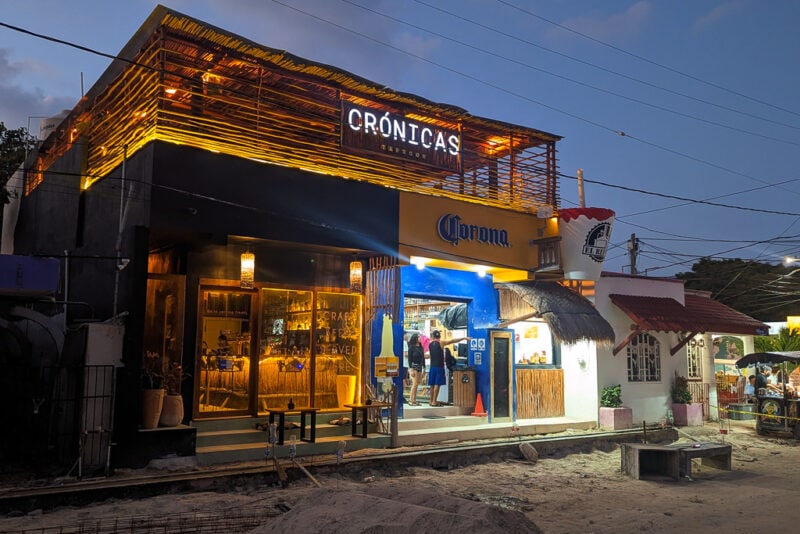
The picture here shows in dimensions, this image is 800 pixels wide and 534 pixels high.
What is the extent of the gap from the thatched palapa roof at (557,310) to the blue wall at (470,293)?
0.39 metres

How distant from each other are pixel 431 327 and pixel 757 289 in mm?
31940

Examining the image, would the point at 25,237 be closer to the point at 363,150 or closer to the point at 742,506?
the point at 363,150

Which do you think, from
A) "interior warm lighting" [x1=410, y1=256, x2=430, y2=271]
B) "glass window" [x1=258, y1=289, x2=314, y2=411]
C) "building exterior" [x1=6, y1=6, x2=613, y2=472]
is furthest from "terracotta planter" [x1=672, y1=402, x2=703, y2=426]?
"glass window" [x1=258, y1=289, x2=314, y2=411]

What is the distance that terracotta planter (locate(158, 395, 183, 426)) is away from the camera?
11383 millimetres

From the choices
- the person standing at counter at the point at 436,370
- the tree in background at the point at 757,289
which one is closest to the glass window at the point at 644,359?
the person standing at counter at the point at 436,370

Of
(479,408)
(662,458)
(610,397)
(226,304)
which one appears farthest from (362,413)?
(610,397)

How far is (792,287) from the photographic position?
4234 centimetres

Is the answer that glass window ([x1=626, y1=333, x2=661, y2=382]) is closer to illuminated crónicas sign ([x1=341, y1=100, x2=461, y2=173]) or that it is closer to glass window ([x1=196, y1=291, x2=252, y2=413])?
illuminated crónicas sign ([x1=341, y1=100, x2=461, y2=173])

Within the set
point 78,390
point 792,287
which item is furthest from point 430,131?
point 792,287

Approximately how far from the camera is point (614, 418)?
1755 centimetres

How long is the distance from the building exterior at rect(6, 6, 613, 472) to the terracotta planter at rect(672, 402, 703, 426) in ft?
10.4

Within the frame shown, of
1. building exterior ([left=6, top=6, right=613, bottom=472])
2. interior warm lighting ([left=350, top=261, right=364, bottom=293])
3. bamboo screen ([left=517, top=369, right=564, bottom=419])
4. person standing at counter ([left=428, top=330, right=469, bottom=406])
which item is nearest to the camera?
building exterior ([left=6, top=6, right=613, bottom=472])

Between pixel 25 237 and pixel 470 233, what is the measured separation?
1381 centimetres

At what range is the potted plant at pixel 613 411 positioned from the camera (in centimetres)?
1759
